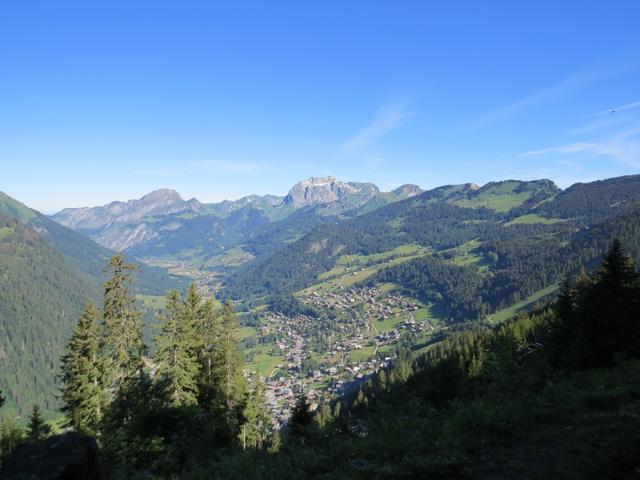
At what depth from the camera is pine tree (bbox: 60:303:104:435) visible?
27234 millimetres

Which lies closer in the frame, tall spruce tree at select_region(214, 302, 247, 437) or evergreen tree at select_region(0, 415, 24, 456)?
evergreen tree at select_region(0, 415, 24, 456)

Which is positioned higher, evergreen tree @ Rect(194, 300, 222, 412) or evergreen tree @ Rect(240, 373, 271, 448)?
evergreen tree @ Rect(194, 300, 222, 412)

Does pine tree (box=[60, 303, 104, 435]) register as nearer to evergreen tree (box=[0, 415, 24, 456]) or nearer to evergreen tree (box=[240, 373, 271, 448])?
evergreen tree (box=[0, 415, 24, 456])

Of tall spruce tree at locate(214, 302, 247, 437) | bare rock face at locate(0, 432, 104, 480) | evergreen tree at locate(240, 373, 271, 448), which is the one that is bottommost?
evergreen tree at locate(240, 373, 271, 448)

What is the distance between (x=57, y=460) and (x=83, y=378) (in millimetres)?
22731

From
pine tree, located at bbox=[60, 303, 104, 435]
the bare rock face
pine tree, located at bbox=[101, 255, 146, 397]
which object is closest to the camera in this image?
the bare rock face

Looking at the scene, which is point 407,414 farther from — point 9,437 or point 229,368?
point 9,437

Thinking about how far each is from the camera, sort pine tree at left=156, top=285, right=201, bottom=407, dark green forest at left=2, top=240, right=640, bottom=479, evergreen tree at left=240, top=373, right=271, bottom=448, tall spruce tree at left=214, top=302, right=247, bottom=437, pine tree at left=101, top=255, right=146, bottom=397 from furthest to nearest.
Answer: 1. evergreen tree at left=240, top=373, right=271, bottom=448
2. tall spruce tree at left=214, top=302, right=247, bottom=437
3. pine tree at left=101, top=255, right=146, bottom=397
4. pine tree at left=156, top=285, right=201, bottom=407
5. dark green forest at left=2, top=240, right=640, bottom=479

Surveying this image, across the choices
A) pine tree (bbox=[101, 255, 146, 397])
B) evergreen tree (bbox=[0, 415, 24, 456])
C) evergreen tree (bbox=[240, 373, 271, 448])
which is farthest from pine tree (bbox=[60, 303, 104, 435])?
evergreen tree (bbox=[240, 373, 271, 448])

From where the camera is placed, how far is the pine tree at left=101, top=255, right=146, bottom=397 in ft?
94.7

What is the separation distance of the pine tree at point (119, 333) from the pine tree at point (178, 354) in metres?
2.33

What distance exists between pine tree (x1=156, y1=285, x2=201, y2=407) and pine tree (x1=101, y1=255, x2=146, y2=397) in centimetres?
233

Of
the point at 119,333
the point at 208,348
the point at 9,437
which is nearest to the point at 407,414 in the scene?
the point at 208,348

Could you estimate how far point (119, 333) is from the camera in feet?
96.1
